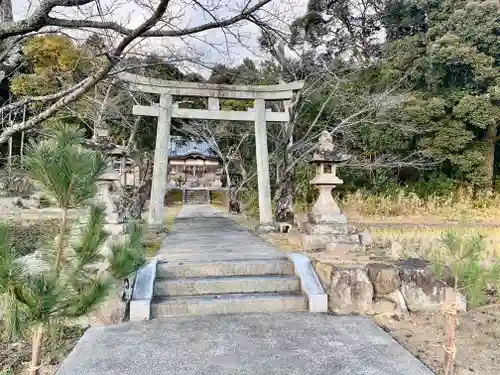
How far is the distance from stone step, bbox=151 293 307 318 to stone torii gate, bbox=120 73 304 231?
3915mm

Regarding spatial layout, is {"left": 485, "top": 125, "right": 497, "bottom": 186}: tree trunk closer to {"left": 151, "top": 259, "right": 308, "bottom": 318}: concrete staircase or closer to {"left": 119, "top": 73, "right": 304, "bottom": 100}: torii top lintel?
{"left": 119, "top": 73, "right": 304, "bottom": 100}: torii top lintel

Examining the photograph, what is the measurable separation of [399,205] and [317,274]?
28.2ft

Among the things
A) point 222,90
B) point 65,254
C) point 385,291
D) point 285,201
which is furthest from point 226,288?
point 285,201

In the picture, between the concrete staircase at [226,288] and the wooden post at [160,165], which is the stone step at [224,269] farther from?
the wooden post at [160,165]

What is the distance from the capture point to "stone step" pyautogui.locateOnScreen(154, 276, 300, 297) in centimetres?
405

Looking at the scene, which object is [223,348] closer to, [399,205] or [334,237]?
[334,237]

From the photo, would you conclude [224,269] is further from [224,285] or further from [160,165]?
[160,165]

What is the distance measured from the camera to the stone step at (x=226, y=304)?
3760 mm

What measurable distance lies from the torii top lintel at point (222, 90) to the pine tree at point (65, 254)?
5.70 meters

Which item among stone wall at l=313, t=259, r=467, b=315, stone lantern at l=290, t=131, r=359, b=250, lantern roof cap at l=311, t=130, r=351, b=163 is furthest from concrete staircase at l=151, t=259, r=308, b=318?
lantern roof cap at l=311, t=130, r=351, b=163

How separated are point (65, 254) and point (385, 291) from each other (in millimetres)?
3111

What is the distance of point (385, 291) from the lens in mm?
3918

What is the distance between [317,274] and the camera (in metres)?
4.26

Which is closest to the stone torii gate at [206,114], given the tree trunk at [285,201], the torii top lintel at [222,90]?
the torii top lintel at [222,90]
